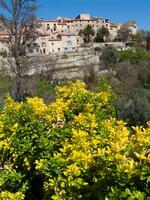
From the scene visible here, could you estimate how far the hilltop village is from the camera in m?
72.3

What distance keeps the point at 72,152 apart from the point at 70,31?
82748 mm

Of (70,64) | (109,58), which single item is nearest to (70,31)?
(70,64)

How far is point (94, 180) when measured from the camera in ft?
14.3

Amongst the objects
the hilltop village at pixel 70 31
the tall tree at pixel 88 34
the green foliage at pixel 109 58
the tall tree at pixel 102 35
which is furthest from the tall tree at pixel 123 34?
the green foliage at pixel 109 58

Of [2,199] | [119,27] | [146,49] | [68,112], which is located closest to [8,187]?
[2,199]

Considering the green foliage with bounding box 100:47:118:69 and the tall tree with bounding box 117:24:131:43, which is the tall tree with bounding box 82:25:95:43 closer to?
the tall tree with bounding box 117:24:131:43

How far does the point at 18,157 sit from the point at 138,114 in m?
→ 14.5

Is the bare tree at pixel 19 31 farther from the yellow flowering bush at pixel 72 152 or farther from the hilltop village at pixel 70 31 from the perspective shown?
the hilltop village at pixel 70 31

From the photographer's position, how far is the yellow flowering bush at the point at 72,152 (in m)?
3.68

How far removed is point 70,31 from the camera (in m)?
86.1

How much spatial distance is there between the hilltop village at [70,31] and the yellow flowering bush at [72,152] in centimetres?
6266

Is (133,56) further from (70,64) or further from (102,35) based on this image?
(102,35)

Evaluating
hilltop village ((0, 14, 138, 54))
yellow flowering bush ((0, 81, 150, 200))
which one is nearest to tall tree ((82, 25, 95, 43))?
hilltop village ((0, 14, 138, 54))

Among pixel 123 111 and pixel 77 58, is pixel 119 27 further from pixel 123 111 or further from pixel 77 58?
pixel 123 111
